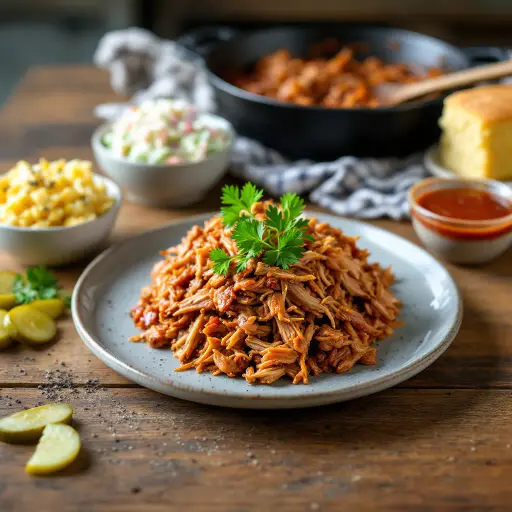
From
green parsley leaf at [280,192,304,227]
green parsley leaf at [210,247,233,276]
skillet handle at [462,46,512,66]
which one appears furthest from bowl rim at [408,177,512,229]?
skillet handle at [462,46,512,66]

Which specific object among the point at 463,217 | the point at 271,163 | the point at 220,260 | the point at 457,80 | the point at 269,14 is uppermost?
the point at 457,80

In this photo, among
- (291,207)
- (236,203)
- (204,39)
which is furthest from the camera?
(204,39)

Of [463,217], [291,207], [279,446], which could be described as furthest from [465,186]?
[279,446]

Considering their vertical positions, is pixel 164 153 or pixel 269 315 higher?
pixel 269 315

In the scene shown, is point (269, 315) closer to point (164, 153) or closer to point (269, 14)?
point (164, 153)

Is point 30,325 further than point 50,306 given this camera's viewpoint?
No

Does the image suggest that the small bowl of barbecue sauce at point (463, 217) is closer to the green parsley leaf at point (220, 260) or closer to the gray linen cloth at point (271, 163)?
the gray linen cloth at point (271, 163)

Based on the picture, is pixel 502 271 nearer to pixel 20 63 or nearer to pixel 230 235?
pixel 230 235
